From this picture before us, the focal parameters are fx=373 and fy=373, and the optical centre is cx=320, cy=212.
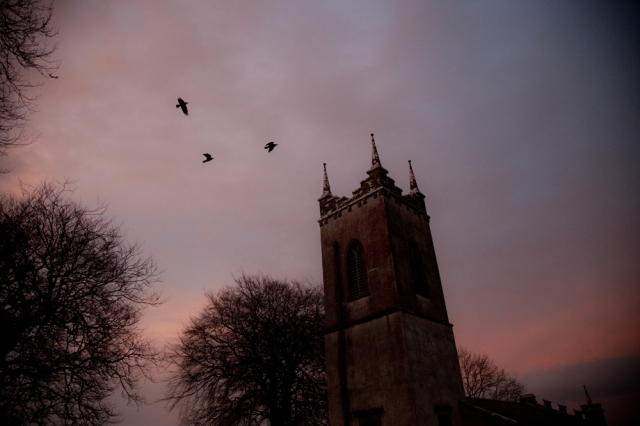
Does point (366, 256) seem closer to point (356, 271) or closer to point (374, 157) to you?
point (356, 271)

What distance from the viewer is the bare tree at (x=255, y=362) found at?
77.0ft

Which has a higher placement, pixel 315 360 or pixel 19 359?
pixel 315 360

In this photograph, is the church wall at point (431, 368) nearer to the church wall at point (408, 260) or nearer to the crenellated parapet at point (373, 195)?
the church wall at point (408, 260)

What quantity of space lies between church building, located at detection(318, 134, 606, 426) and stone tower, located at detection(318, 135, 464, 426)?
1.7 inches

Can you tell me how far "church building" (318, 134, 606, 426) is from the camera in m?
16.0

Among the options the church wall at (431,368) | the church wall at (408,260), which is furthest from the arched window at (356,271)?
the church wall at (431,368)

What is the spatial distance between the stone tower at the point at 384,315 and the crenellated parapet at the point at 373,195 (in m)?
0.06

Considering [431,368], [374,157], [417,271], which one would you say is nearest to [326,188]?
[374,157]

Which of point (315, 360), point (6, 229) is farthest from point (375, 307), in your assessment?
point (6, 229)

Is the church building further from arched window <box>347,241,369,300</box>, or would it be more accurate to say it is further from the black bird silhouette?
the black bird silhouette

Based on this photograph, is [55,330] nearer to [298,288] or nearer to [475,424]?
[475,424]

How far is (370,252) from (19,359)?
46.3 ft

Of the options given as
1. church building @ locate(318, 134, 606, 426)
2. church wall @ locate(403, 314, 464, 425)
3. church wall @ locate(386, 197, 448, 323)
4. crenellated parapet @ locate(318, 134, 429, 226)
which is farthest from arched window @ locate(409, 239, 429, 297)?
crenellated parapet @ locate(318, 134, 429, 226)

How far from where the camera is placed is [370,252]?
62.1 feet
